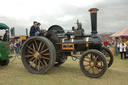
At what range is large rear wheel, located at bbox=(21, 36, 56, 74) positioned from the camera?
14.8ft

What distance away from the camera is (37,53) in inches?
182

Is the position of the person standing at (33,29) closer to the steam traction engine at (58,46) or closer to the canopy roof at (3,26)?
the steam traction engine at (58,46)

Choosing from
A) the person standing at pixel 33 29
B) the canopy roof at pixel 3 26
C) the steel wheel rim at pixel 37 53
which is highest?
the canopy roof at pixel 3 26

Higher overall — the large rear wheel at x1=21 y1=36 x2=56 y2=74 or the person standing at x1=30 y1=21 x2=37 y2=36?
the person standing at x1=30 y1=21 x2=37 y2=36

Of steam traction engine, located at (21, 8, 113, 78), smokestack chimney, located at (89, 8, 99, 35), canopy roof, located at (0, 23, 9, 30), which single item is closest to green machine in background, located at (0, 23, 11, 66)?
canopy roof, located at (0, 23, 9, 30)

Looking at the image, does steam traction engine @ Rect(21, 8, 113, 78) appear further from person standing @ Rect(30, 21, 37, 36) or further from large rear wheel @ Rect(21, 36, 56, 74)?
person standing @ Rect(30, 21, 37, 36)

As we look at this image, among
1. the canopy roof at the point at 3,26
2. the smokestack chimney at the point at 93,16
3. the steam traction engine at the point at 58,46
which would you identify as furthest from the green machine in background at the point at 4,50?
the smokestack chimney at the point at 93,16

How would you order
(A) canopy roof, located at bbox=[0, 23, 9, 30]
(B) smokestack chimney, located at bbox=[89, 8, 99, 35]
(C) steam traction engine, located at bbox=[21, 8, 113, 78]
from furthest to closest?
(A) canopy roof, located at bbox=[0, 23, 9, 30]
(C) steam traction engine, located at bbox=[21, 8, 113, 78]
(B) smokestack chimney, located at bbox=[89, 8, 99, 35]

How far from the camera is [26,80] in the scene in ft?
12.4

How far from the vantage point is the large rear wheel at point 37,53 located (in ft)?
14.8

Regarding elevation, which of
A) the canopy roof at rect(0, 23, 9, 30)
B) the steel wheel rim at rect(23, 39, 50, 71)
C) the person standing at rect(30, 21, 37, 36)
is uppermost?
the canopy roof at rect(0, 23, 9, 30)

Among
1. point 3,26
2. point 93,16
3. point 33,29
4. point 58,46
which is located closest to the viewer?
point 93,16

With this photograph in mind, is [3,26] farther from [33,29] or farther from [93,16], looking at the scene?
[93,16]

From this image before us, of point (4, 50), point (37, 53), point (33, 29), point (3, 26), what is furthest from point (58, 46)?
point (3, 26)
